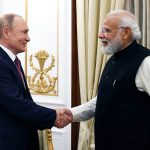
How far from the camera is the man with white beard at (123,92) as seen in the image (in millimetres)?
1825

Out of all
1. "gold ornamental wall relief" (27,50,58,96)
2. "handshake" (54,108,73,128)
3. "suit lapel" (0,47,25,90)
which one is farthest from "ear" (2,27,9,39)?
"gold ornamental wall relief" (27,50,58,96)

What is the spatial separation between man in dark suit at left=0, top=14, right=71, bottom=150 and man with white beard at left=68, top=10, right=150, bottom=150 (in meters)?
0.34

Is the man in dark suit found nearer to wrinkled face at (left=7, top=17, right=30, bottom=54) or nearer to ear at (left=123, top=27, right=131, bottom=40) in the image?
wrinkled face at (left=7, top=17, right=30, bottom=54)

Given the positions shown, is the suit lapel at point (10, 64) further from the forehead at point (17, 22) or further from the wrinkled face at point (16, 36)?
the forehead at point (17, 22)

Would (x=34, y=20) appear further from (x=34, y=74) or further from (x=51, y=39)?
(x=34, y=74)

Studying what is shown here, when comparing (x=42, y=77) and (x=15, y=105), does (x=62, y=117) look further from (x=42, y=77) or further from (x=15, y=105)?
(x=42, y=77)

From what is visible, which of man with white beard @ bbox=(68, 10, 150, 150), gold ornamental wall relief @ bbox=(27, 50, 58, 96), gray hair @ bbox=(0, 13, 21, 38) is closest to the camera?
man with white beard @ bbox=(68, 10, 150, 150)

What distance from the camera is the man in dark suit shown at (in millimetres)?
1893

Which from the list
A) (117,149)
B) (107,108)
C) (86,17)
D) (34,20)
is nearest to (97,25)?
(86,17)

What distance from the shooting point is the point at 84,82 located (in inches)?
110

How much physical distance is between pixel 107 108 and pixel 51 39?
1.45m

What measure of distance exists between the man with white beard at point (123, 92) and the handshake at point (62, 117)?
0.89ft

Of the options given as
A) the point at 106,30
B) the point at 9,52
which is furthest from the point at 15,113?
the point at 106,30

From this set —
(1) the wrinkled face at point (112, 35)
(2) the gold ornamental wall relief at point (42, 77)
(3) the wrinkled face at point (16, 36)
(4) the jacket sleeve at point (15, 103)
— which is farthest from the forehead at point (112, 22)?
(2) the gold ornamental wall relief at point (42, 77)
